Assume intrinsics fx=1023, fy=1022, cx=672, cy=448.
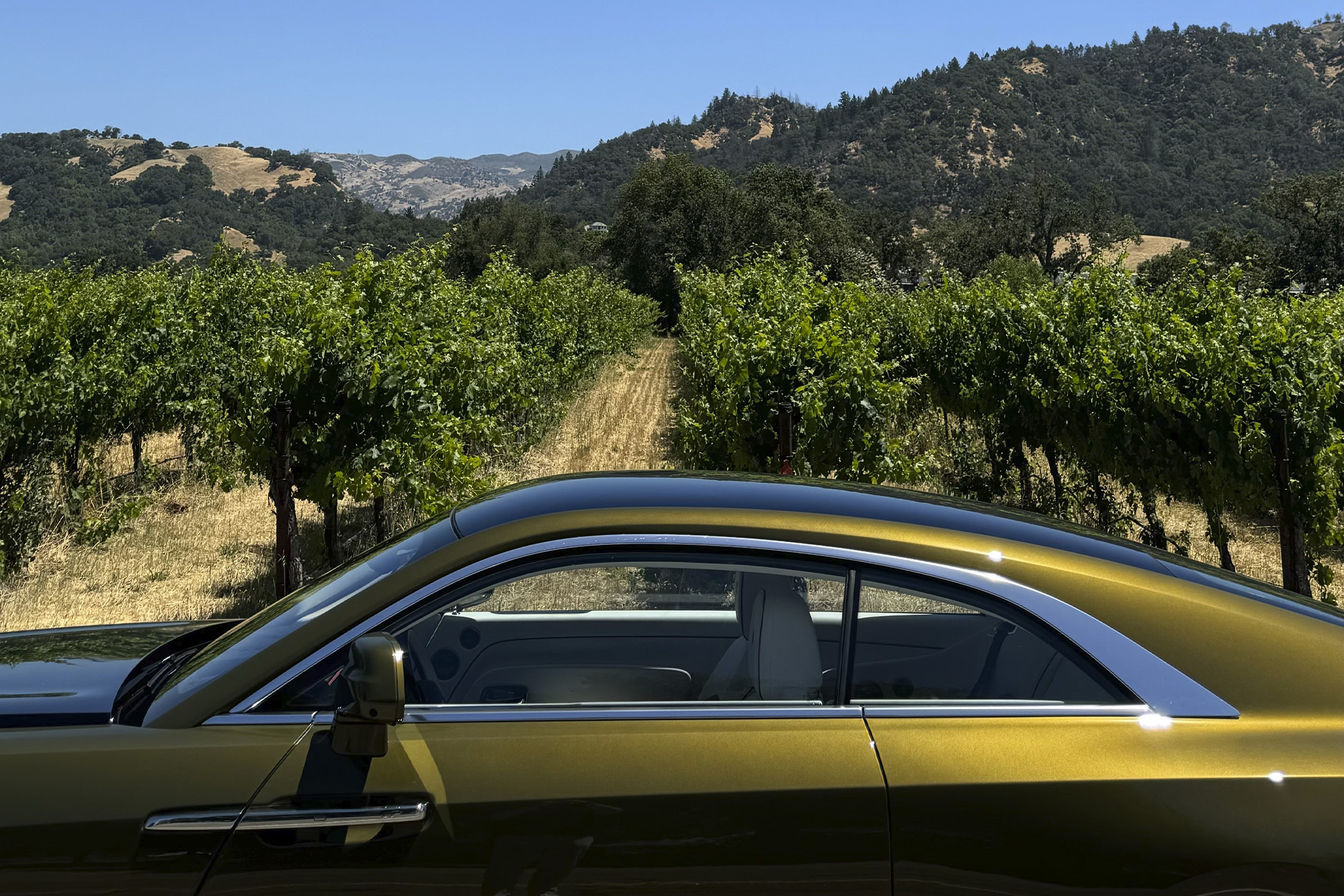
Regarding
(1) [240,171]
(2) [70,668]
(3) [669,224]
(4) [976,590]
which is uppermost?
(1) [240,171]

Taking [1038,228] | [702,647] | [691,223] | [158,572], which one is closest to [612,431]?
[158,572]

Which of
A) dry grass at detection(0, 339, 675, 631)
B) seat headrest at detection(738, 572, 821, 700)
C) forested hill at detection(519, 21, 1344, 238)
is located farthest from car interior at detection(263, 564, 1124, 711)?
forested hill at detection(519, 21, 1344, 238)

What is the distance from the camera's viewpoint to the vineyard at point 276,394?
7930 mm

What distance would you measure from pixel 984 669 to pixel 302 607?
5.04 feet

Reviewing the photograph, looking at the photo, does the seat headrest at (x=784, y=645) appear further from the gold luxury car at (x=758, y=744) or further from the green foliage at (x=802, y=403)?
the green foliage at (x=802, y=403)

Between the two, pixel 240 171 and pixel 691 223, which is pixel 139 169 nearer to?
pixel 240 171

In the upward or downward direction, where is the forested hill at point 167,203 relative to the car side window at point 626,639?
upward

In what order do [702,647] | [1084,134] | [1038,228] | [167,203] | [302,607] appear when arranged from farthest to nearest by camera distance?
[1084,134], [167,203], [1038,228], [702,647], [302,607]

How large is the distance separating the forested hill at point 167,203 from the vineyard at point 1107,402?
7571 centimetres

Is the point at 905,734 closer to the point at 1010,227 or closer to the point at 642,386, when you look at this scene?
the point at 642,386

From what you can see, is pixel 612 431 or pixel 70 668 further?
pixel 612 431

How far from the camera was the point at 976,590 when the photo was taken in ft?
6.55

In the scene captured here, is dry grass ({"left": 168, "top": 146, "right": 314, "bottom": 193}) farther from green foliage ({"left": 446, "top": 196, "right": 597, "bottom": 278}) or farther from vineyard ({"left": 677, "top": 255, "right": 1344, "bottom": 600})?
vineyard ({"left": 677, "top": 255, "right": 1344, "bottom": 600})

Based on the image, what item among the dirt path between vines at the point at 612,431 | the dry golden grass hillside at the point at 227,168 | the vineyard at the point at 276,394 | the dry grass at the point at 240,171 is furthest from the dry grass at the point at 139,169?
the vineyard at the point at 276,394
